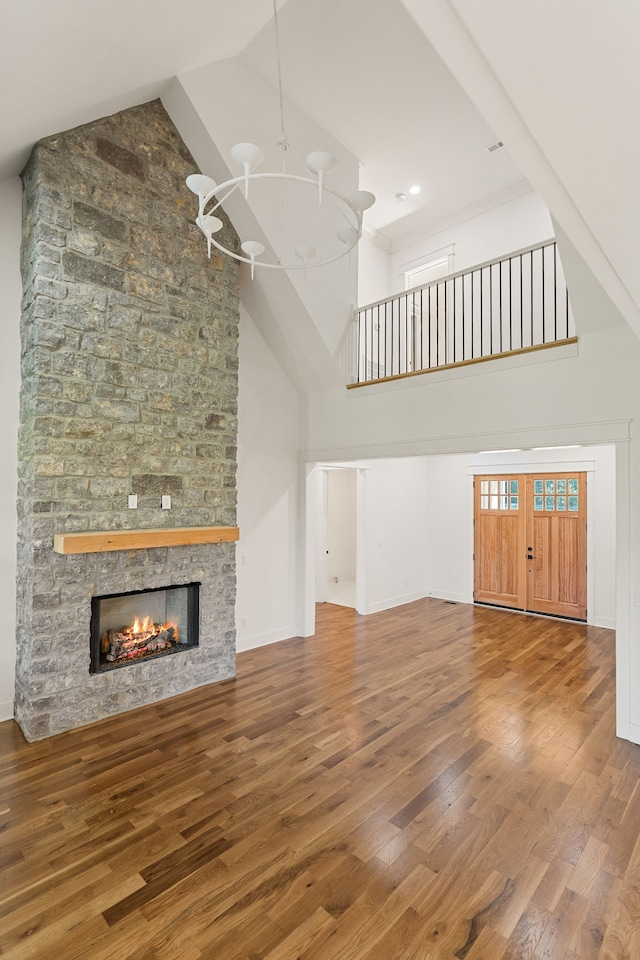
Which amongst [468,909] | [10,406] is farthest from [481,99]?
[10,406]

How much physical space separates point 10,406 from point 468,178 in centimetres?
610

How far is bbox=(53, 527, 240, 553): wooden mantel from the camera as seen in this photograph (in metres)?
3.53

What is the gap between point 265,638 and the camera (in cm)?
573

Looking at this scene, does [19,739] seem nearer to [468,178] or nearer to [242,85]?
[242,85]

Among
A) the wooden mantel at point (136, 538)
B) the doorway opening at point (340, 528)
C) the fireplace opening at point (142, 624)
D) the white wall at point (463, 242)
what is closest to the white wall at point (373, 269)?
the white wall at point (463, 242)

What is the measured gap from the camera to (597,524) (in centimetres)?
677

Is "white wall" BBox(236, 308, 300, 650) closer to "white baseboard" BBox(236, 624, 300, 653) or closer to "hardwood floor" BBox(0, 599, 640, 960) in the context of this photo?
"white baseboard" BBox(236, 624, 300, 653)

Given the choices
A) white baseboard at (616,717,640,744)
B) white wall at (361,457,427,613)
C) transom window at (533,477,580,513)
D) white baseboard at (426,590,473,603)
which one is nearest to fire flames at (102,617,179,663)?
white wall at (361,457,427,613)

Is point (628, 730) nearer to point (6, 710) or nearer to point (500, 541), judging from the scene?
point (500, 541)

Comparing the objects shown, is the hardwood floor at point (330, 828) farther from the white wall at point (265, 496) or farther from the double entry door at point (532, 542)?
the double entry door at point (532, 542)

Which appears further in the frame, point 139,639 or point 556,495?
point 556,495

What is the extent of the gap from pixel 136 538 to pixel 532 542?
5.88 meters

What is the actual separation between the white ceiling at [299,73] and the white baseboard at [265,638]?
189 inches

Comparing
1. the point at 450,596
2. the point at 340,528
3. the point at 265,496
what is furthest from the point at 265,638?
the point at 340,528
